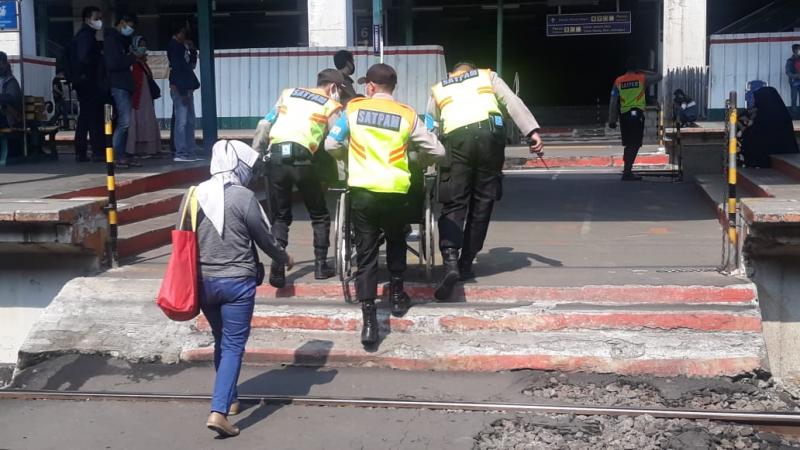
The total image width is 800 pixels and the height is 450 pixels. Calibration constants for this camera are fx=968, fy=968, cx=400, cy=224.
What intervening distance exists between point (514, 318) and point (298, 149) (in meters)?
2.15

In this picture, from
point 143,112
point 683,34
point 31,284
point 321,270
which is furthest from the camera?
point 683,34

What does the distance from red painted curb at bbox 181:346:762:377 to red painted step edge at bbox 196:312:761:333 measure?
0.32 m

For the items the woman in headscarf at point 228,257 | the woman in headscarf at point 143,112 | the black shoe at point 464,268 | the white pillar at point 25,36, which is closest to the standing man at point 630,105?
the woman in headscarf at point 143,112

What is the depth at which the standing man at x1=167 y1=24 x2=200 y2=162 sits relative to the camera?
41.3 ft

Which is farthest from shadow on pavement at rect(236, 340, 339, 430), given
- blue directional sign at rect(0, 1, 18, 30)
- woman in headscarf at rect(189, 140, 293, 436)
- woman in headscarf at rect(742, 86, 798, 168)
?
blue directional sign at rect(0, 1, 18, 30)

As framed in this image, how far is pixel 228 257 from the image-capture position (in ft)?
19.1

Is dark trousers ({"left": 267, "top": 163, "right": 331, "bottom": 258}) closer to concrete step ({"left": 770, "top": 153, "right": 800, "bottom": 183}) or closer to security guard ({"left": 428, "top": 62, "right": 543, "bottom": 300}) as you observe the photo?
security guard ({"left": 428, "top": 62, "right": 543, "bottom": 300})

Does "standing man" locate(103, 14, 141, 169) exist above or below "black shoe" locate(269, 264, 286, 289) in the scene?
above

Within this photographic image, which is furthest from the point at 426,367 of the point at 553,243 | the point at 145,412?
the point at 553,243

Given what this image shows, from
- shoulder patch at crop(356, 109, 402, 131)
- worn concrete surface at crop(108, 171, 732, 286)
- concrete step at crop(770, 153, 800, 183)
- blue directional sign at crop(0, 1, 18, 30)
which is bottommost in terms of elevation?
worn concrete surface at crop(108, 171, 732, 286)

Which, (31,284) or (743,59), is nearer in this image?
(31,284)


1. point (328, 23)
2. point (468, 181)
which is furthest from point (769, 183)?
point (328, 23)

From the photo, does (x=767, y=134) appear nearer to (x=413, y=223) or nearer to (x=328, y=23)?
(x=413, y=223)

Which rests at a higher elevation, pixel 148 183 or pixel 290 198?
pixel 290 198
